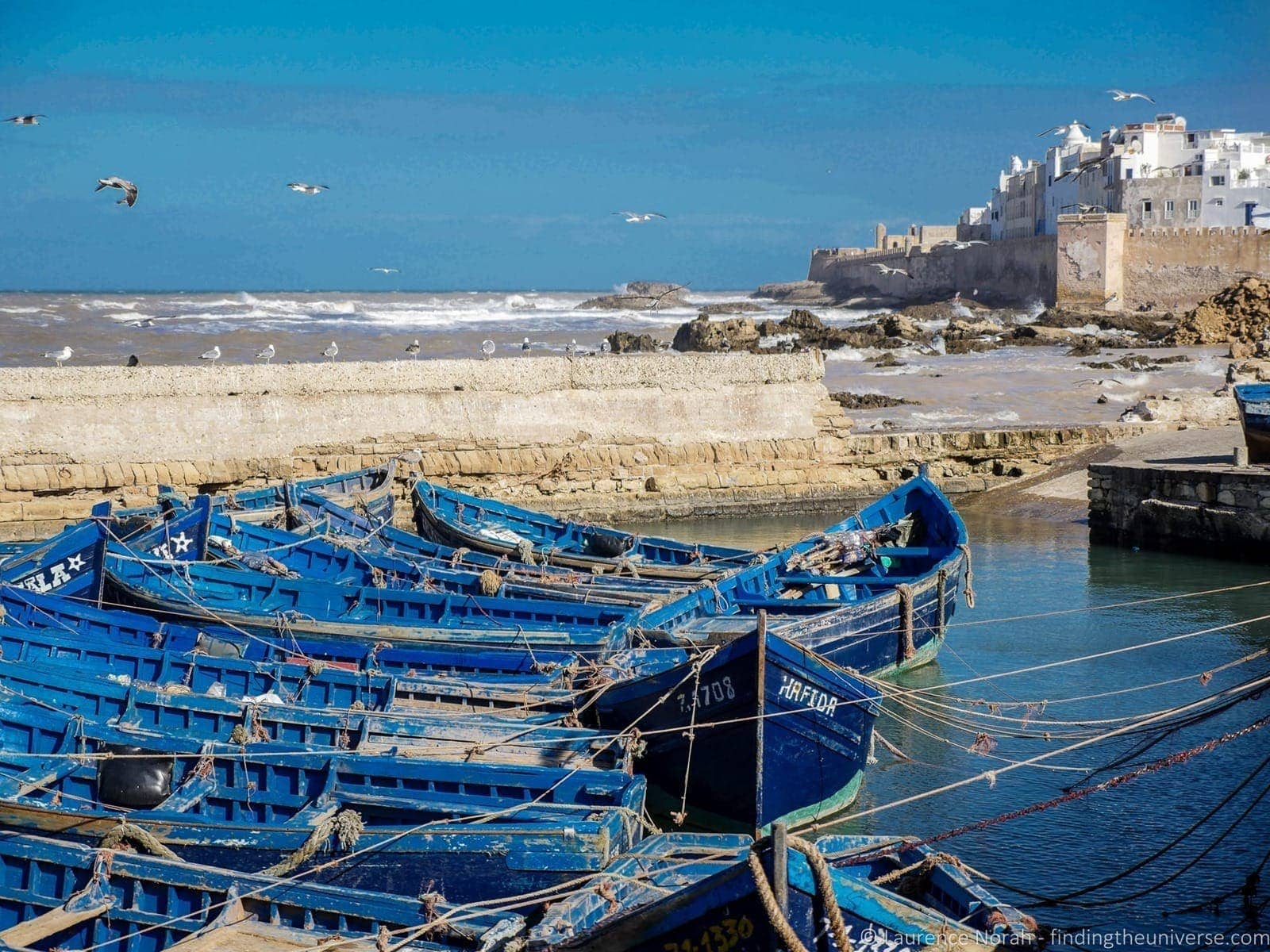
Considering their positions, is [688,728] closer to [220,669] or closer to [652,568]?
[220,669]

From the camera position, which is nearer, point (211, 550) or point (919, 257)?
point (211, 550)

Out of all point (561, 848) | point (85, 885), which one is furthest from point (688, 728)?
point (85, 885)

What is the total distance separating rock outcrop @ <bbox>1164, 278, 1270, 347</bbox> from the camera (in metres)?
38.8

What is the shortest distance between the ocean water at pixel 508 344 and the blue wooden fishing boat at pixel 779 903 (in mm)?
17189

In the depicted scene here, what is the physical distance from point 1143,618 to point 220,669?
10.1m

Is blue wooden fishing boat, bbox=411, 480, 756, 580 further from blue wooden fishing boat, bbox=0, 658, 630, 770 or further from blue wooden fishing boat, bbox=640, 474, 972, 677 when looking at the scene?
blue wooden fishing boat, bbox=0, 658, 630, 770

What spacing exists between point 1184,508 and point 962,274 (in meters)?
57.6

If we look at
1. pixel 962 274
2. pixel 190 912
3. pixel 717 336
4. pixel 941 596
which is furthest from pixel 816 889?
pixel 962 274

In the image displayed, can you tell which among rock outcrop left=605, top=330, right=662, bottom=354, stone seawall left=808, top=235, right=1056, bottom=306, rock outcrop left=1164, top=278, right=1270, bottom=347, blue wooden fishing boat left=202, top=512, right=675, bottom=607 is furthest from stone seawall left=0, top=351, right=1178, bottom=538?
stone seawall left=808, top=235, right=1056, bottom=306

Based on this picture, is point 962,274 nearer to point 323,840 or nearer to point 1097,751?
point 1097,751

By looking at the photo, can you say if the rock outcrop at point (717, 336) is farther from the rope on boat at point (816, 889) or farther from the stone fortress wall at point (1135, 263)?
the rope on boat at point (816, 889)

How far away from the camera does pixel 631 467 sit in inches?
874

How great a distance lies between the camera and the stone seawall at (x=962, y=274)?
61.7m

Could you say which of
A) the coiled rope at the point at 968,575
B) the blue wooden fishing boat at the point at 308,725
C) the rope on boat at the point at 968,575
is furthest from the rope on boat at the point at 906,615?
the blue wooden fishing boat at the point at 308,725
